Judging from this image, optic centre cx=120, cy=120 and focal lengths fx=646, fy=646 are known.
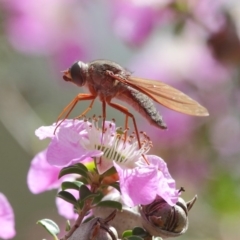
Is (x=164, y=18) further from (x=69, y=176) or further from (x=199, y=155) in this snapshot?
(x=69, y=176)

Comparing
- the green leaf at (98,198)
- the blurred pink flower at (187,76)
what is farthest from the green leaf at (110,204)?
the blurred pink flower at (187,76)

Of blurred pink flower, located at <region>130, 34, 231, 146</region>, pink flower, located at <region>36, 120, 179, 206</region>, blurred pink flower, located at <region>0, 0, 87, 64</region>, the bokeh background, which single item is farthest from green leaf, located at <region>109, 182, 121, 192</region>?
blurred pink flower, located at <region>0, 0, 87, 64</region>

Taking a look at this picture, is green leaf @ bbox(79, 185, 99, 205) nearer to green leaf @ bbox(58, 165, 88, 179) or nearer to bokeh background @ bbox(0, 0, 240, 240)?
green leaf @ bbox(58, 165, 88, 179)

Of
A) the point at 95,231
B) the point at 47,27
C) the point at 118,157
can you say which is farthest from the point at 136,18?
the point at 95,231

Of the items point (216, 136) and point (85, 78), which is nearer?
point (85, 78)

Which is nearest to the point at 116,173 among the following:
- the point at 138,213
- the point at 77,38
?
the point at 138,213

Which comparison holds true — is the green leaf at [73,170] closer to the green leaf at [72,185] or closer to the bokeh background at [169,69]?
the green leaf at [72,185]
